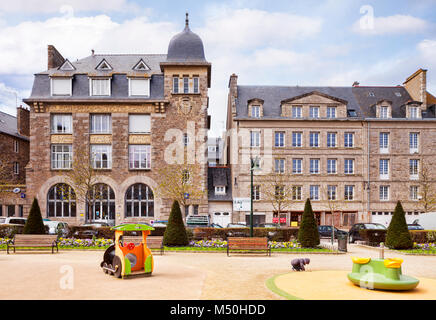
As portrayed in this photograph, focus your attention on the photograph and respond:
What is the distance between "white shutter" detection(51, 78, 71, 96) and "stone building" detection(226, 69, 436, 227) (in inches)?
649

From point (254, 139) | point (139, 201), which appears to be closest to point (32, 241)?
point (139, 201)

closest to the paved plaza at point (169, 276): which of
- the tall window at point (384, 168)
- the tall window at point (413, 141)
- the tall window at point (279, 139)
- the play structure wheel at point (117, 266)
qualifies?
Result: the play structure wheel at point (117, 266)

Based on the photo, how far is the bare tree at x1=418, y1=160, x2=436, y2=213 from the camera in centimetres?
3866

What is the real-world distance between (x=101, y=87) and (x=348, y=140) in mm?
25675

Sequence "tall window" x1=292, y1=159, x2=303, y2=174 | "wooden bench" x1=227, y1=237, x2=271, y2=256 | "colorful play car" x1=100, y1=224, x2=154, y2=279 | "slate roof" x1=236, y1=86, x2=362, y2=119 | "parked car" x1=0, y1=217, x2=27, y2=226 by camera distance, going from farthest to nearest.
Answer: "slate roof" x1=236, y1=86, x2=362, y2=119
"tall window" x1=292, y1=159, x2=303, y2=174
"parked car" x1=0, y1=217, x2=27, y2=226
"wooden bench" x1=227, y1=237, x2=271, y2=256
"colorful play car" x1=100, y1=224, x2=154, y2=279

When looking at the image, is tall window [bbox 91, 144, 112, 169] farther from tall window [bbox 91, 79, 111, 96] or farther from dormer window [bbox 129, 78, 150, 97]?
dormer window [bbox 129, 78, 150, 97]

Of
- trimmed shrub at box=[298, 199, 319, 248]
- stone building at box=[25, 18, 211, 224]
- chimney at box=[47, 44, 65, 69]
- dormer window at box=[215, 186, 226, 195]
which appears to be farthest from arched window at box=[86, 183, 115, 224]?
trimmed shrub at box=[298, 199, 319, 248]

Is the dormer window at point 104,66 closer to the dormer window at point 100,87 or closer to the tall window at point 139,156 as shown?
the dormer window at point 100,87

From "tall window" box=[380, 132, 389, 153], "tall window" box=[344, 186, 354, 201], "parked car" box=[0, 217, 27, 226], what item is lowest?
"parked car" box=[0, 217, 27, 226]

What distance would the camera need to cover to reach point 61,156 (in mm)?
38406

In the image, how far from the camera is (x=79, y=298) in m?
9.27

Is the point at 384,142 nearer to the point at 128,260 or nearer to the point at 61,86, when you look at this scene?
the point at 61,86
